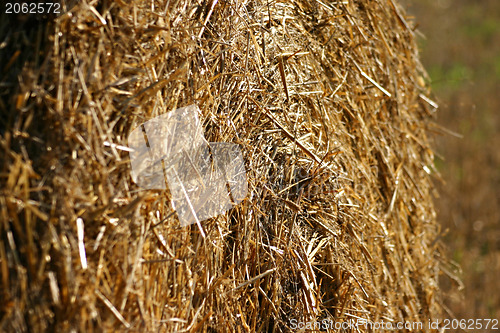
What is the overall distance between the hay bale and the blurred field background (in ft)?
1.39

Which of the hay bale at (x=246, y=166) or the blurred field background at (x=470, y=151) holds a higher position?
the hay bale at (x=246, y=166)

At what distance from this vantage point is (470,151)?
15.8 ft

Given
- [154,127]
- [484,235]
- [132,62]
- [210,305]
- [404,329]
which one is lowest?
[484,235]

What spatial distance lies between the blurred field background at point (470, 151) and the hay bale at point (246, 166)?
424 mm

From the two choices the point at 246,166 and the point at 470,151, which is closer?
the point at 246,166

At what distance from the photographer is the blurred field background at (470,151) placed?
11.1 ft

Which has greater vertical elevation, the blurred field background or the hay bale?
the hay bale

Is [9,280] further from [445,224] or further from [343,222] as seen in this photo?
[445,224]

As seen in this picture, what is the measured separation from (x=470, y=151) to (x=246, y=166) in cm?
396

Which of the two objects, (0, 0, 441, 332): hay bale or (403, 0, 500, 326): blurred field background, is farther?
(403, 0, 500, 326): blurred field background

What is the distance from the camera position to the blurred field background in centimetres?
338

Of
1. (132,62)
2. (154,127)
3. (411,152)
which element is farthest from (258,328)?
(411,152)

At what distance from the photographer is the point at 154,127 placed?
4.28 feet

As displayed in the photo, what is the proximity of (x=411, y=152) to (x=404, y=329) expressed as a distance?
2.51 ft
